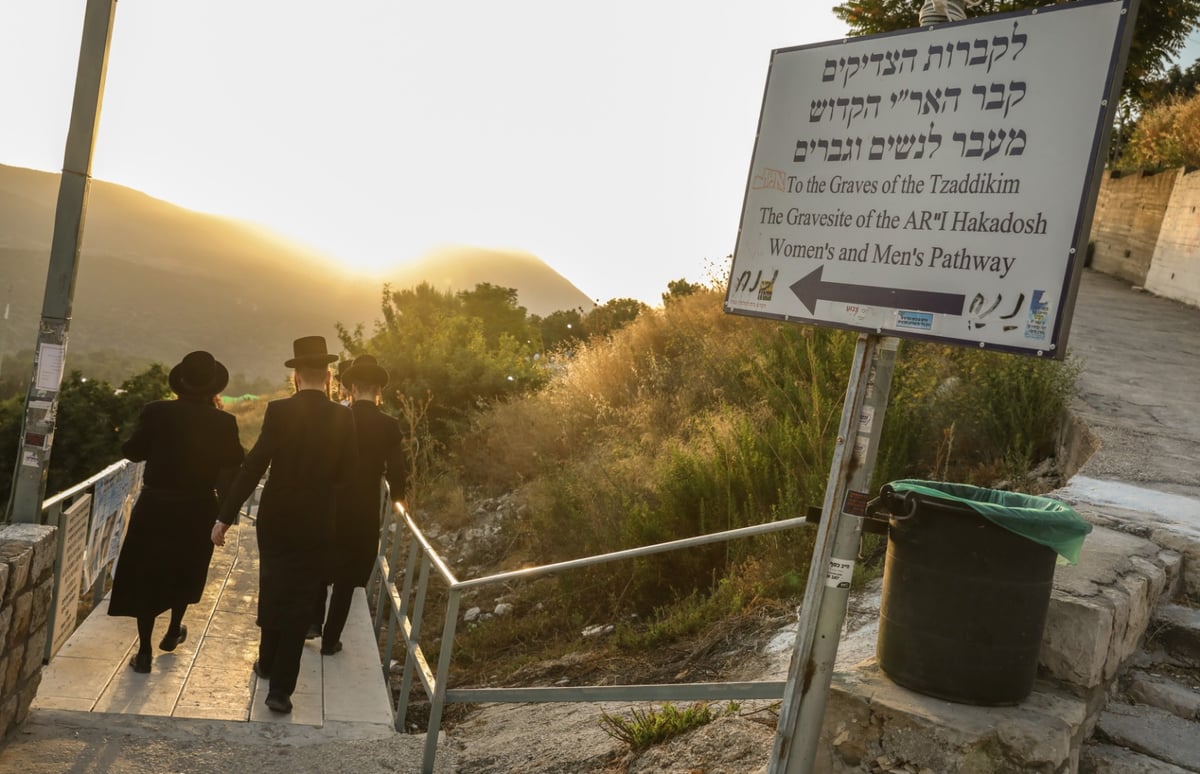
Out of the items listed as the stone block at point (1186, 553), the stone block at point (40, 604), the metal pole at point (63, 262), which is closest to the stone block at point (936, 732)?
the stone block at point (1186, 553)

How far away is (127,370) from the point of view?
250 feet

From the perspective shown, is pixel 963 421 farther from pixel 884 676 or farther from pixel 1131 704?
pixel 884 676

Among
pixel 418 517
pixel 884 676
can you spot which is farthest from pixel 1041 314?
pixel 418 517

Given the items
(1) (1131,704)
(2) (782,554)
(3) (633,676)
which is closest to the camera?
(1) (1131,704)

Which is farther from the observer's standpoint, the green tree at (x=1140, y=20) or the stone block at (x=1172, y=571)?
the green tree at (x=1140, y=20)

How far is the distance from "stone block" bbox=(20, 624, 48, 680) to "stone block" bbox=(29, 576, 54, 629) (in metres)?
0.05

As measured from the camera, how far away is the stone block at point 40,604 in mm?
4516

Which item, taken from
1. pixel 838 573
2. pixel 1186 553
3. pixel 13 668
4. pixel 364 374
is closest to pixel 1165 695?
pixel 1186 553

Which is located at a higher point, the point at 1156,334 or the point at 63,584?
the point at 1156,334

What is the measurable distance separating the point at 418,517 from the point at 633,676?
25.9 ft

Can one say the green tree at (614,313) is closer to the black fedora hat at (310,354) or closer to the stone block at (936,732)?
the black fedora hat at (310,354)

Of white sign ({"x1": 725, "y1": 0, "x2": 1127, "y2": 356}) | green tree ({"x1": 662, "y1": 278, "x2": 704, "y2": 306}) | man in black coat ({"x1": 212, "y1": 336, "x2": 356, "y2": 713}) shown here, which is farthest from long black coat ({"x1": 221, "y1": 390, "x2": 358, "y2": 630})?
green tree ({"x1": 662, "y1": 278, "x2": 704, "y2": 306})

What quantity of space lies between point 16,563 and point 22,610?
11.0 inches

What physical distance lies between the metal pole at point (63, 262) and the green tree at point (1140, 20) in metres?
15.0
